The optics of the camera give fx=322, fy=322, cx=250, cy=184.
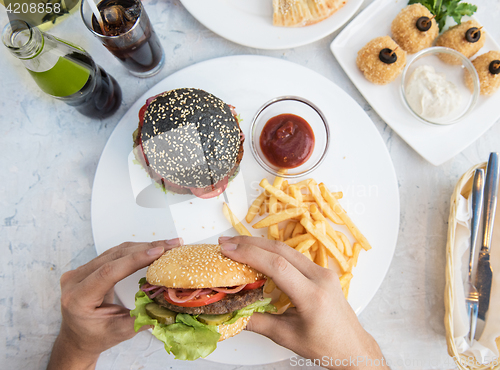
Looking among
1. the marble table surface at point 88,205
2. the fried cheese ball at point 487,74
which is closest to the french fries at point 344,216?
the marble table surface at point 88,205

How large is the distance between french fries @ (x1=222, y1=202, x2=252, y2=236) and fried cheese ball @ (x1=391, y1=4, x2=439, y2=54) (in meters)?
1.83

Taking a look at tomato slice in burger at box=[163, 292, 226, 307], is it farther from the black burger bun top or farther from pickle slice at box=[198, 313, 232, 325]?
the black burger bun top

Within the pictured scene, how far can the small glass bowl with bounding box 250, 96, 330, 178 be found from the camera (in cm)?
225

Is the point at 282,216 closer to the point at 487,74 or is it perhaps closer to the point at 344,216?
the point at 344,216

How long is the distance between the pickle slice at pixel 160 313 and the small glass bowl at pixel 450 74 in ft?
7.05

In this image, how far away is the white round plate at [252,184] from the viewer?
7.59ft

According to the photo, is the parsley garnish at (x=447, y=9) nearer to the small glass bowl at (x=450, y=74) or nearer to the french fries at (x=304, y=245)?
the small glass bowl at (x=450, y=74)

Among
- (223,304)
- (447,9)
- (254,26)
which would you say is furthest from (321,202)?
(447,9)

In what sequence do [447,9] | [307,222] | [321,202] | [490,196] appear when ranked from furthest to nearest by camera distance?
[447,9]
[490,196]
[321,202]
[307,222]

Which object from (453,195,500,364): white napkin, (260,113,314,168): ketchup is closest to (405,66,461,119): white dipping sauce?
(453,195,500,364): white napkin

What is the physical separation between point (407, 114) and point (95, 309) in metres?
2.50

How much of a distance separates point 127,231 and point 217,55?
1496 mm

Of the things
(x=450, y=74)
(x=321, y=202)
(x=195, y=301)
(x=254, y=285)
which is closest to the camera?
(x=195, y=301)

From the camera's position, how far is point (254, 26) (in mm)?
2428
